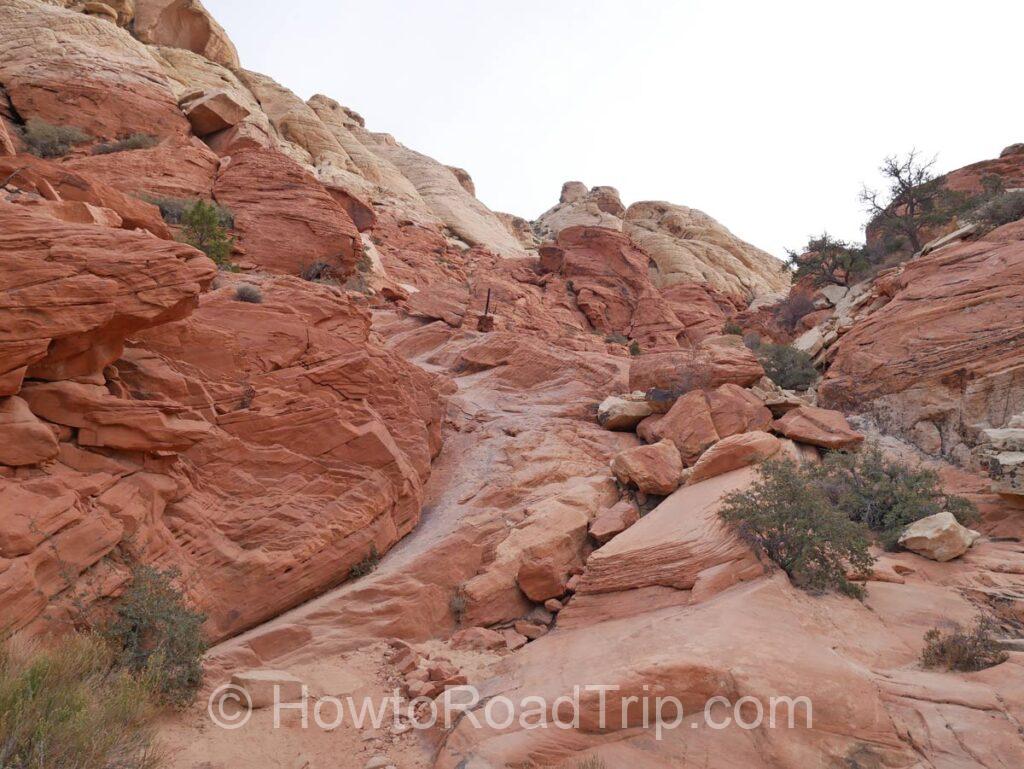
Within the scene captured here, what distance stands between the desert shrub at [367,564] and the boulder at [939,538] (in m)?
8.19

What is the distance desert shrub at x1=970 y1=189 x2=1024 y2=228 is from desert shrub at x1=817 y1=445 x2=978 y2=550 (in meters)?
10.9

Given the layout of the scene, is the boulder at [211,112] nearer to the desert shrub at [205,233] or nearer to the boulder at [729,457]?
the desert shrub at [205,233]

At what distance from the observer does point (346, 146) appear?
43219 millimetres

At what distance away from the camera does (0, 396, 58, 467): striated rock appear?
580 cm

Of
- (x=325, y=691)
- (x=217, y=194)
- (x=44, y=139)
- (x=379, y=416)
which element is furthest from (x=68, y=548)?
(x=44, y=139)

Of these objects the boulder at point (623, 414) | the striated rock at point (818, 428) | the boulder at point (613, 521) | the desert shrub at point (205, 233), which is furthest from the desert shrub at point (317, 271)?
the striated rock at point (818, 428)

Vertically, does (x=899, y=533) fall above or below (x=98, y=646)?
above

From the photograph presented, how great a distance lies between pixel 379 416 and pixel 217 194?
16.4m

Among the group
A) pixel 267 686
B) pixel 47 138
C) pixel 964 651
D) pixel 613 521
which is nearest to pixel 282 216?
pixel 47 138

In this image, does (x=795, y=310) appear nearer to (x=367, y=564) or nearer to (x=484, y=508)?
(x=484, y=508)

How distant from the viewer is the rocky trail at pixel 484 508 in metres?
5.06

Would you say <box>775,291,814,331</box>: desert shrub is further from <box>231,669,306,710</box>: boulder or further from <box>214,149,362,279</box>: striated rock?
<box>231,669,306,710</box>: boulder

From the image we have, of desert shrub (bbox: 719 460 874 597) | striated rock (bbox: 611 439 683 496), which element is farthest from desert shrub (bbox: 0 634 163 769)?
striated rock (bbox: 611 439 683 496)

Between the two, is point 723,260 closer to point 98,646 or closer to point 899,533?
point 899,533
